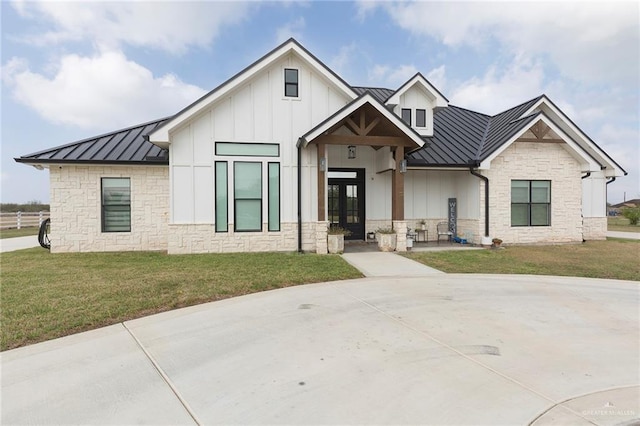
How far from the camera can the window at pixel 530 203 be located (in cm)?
1367

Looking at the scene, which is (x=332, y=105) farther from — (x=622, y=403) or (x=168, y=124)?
(x=622, y=403)

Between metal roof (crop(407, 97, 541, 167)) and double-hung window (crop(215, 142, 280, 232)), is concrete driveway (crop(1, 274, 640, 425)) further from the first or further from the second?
metal roof (crop(407, 97, 541, 167))

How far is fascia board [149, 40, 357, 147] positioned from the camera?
35.3 feet

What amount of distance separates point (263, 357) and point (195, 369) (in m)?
0.73

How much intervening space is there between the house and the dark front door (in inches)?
1.7

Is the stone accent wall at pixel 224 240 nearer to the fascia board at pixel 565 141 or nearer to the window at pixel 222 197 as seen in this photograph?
the window at pixel 222 197

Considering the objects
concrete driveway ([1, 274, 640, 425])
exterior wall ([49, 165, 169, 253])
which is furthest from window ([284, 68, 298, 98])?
concrete driveway ([1, 274, 640, 425])

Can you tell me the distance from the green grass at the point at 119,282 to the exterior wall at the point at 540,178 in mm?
7601

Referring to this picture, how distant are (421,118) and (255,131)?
809cm

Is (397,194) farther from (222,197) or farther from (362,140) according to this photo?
(222,197)

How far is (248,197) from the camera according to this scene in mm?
11711

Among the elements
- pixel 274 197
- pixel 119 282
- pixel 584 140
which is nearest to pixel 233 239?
pixel 274 197

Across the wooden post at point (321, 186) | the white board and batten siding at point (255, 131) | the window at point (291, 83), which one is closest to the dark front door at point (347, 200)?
the white board and batten siding at point (255, 131)

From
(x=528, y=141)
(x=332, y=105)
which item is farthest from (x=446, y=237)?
(x=332, y=105)
